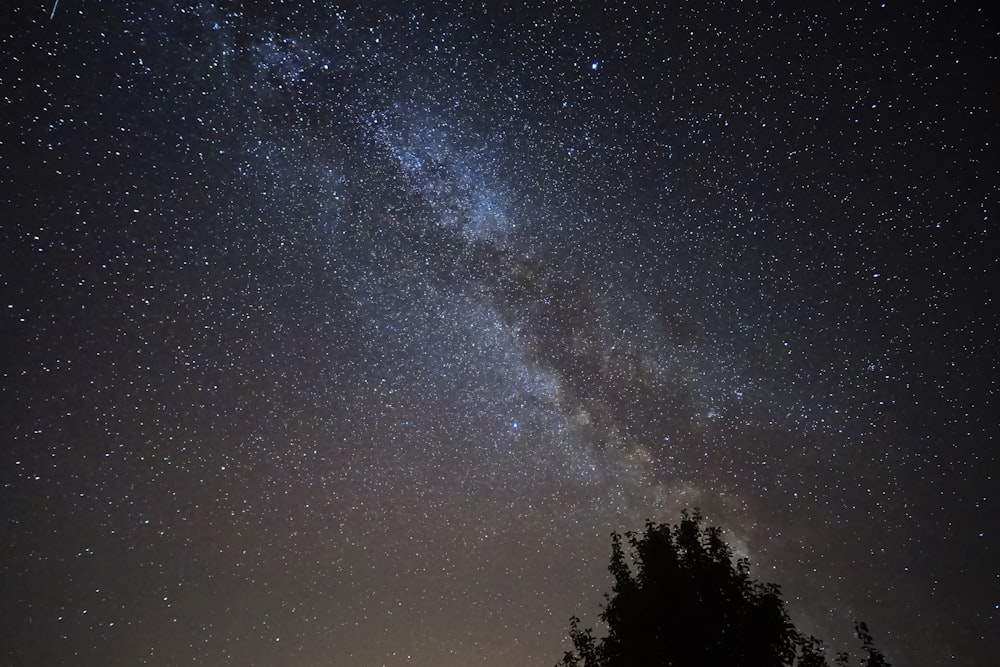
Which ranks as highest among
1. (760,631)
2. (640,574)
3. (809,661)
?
(640,574)

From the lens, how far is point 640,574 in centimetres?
704

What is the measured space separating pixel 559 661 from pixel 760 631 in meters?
2.80

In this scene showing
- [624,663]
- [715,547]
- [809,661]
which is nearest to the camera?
[809,661]

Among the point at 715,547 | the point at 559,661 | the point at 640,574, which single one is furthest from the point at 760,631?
the point at 559,661

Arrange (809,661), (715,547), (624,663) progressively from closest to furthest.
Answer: (809,661) < (624,663) < (715,547)

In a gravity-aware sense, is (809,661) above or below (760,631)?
below

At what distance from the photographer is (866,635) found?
20.4 ft

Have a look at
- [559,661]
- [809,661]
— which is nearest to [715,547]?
[809,661]

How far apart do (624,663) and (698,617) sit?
45.1 inches

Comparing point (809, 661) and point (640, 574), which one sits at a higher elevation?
point (640, 574)

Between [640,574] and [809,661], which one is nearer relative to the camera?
[809,661]

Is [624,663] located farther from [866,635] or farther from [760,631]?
[866,635]

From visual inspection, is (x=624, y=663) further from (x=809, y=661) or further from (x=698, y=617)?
(x=809, y=661)

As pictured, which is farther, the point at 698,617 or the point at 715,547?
A: the point at 715,547
